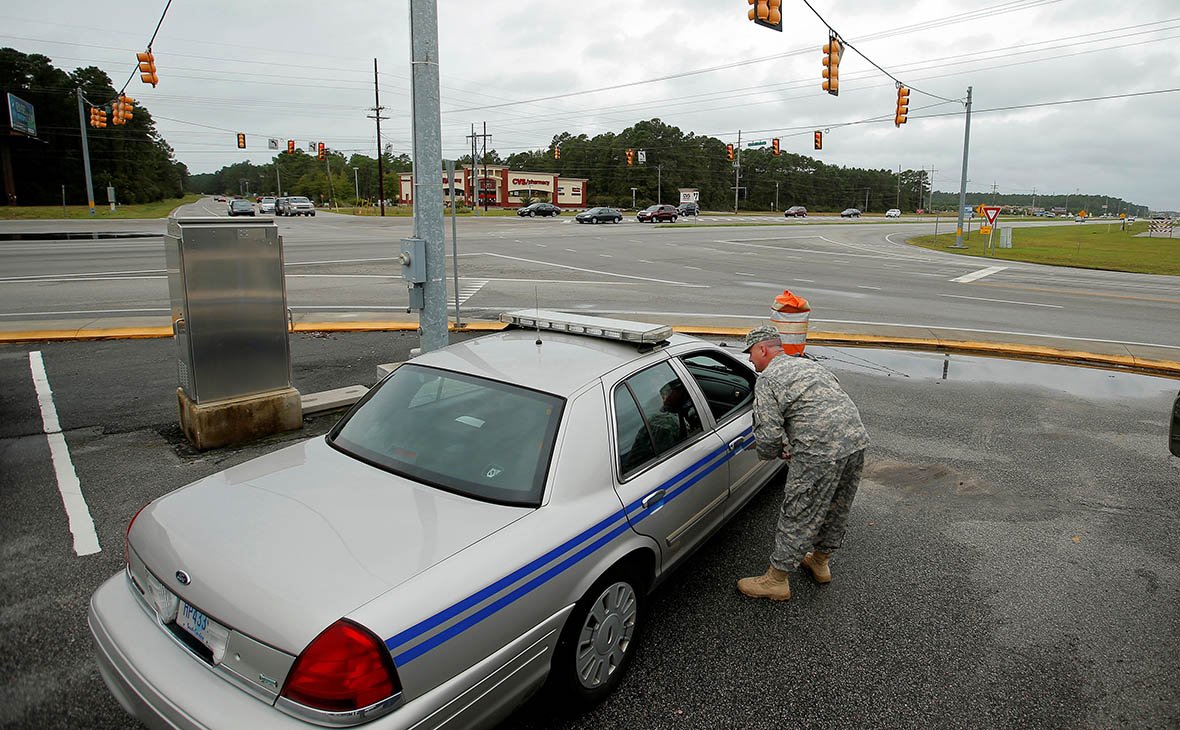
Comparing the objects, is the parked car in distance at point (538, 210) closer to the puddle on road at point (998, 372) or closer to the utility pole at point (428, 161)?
the puddle on road at point (998, 372)

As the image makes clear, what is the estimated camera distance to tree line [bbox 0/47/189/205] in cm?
7319

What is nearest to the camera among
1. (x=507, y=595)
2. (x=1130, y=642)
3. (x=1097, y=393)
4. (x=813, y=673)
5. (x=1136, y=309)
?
(x=507, y=595)

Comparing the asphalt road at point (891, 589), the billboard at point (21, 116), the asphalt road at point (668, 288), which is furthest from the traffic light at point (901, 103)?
the billboard at point (21, 116)

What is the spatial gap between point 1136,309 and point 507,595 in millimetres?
18299

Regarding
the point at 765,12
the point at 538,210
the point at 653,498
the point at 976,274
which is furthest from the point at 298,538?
the point at 538,210

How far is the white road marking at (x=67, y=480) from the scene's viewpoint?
4.54m

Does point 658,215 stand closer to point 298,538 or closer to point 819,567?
point 819,567

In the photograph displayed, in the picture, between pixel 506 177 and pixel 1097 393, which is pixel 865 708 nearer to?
pixel 1097 393

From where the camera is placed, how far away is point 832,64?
21.8 meters

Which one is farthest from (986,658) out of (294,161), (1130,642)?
(294,161)

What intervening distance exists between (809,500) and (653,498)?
3.15 ft

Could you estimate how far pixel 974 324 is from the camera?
44.1ft

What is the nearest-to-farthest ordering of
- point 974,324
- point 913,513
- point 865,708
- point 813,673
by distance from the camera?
point 865,708
point 813,673
point 913,513
point 974,324

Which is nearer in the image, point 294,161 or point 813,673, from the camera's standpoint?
point 813,673
